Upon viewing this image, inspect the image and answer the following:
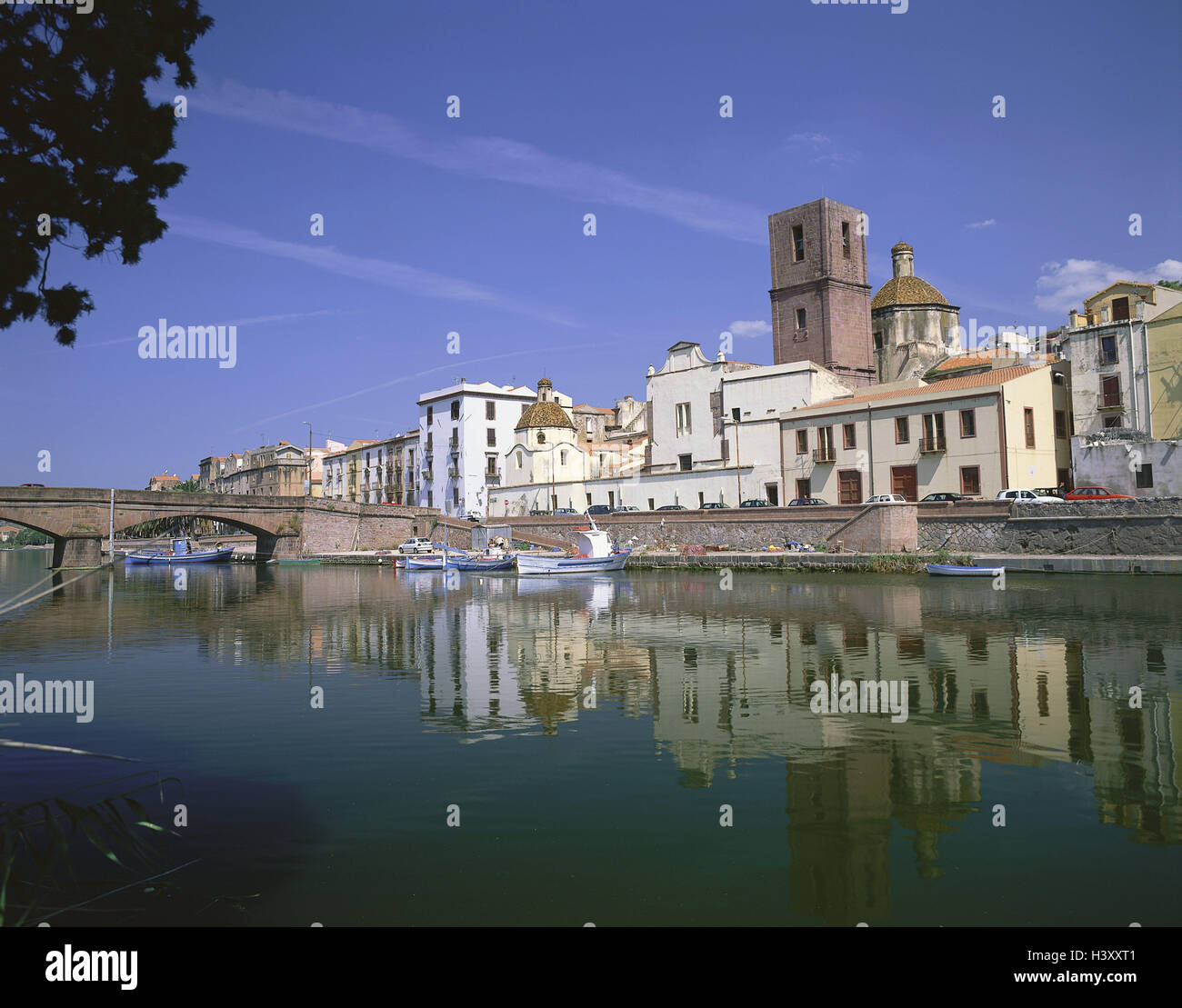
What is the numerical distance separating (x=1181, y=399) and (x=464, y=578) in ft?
127

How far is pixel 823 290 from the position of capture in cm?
5762

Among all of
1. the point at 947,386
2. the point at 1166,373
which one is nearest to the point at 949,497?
the point at 947,386

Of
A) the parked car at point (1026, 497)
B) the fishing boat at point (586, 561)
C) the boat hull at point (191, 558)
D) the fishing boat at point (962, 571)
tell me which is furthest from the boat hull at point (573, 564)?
the boat hull at point (191, 558)

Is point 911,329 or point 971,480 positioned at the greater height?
point 911,329

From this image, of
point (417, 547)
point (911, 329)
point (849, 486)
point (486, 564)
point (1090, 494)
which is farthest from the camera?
point (417, 547)

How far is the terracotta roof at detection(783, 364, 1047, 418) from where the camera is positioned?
42.4m

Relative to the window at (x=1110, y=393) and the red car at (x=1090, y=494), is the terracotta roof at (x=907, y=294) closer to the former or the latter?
the window at (x=1110, y=393)

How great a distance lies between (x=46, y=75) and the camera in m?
6.41

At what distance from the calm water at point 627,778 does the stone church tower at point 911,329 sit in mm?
43037

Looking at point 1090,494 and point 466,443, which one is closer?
point 1090,494

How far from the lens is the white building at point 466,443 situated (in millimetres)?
80438

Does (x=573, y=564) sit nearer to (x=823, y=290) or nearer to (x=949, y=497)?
(x=949, y=497)

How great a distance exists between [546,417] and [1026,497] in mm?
41648
